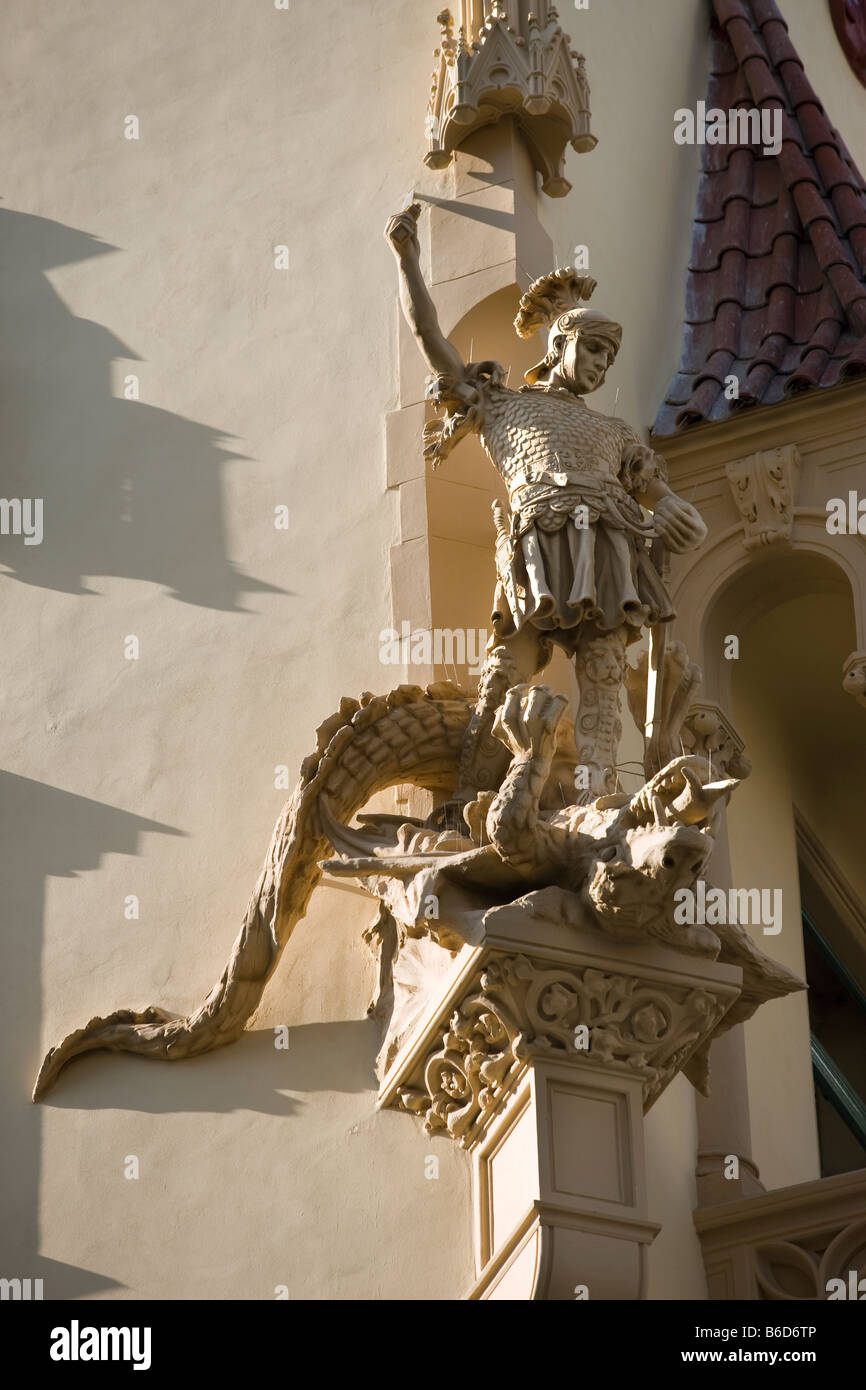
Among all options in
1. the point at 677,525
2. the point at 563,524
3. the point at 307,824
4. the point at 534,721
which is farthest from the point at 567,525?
the point at 307,824

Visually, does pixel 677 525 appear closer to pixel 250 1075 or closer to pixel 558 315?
pixel 558 315

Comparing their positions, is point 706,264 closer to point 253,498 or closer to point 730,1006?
point 253,498

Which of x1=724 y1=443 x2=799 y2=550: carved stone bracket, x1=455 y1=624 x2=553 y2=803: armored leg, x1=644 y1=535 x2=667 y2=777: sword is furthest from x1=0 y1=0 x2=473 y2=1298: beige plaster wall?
x1=724 y1=443 x2=799 y2=550: carved stone bracket

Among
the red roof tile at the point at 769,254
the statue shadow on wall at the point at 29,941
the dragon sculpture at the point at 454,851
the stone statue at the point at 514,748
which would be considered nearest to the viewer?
the dragon sculpture at the point at 454,851

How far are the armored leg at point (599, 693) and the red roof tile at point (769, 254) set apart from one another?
216 centimetres

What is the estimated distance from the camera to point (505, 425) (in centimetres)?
896

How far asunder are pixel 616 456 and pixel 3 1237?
325 centimetres

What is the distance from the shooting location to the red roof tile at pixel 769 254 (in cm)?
1076

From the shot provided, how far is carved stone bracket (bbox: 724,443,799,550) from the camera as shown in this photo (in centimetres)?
1050

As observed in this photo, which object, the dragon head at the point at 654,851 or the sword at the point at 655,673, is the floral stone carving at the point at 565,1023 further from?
the sword at the point at 655,673

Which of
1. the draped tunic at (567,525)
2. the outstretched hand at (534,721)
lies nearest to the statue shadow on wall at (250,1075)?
→ the outstretched hand at (534,721)

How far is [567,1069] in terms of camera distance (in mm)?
8094

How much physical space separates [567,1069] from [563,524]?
1742mm
